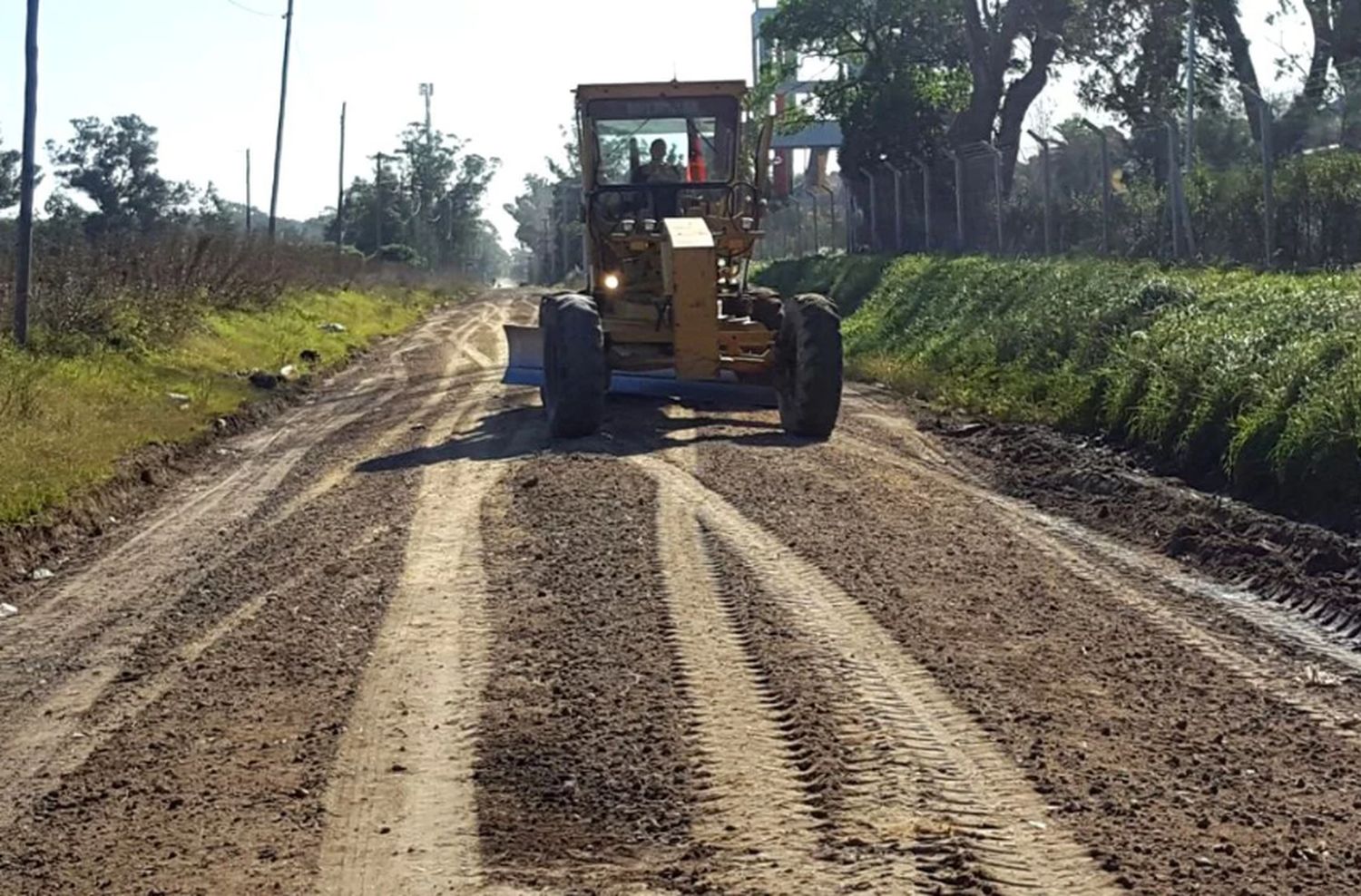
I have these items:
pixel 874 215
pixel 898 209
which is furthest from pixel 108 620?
pixel 874 215

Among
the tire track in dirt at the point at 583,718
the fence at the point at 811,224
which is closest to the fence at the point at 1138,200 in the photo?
the fence at the point at 811,224

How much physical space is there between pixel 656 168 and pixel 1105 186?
9676mm

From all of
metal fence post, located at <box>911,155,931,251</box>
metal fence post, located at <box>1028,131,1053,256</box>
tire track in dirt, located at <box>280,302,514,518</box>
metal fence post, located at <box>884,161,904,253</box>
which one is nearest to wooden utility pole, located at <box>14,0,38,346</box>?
tire track in dirt, located at <box>280,302,514,518</box>

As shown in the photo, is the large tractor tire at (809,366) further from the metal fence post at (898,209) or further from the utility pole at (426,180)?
the utility pole at (426,180)

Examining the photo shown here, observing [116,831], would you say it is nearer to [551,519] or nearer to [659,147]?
[551,519]

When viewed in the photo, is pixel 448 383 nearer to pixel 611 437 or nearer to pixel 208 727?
pixel 611 437

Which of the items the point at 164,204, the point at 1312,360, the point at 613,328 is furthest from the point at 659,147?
the point at 164,204

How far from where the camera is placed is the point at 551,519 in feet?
35.4

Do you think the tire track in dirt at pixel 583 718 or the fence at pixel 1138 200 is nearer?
the tire track in dirt at pixel 583 718

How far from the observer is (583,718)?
669cm

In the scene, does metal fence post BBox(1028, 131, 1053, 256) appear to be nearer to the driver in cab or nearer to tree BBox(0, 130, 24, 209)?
the driver in cab

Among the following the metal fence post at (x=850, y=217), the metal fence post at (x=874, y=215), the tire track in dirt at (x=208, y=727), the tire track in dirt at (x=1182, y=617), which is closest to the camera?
the tire track in dirt at (x=208, y=727)

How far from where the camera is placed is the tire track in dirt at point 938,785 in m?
5.11

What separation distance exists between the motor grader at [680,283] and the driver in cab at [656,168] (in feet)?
0.04
